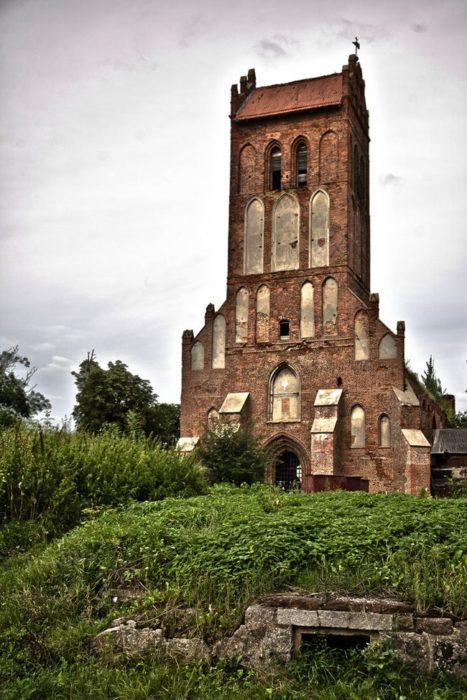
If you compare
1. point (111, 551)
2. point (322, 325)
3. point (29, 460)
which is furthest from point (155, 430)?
point (111, 551)

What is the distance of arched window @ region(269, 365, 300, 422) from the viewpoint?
31594mm

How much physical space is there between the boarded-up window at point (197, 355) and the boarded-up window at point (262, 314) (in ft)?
7.93

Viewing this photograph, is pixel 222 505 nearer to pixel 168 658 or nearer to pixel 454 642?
pixel 168 658

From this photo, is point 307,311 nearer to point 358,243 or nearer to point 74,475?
point 358,243

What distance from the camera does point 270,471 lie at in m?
31.5

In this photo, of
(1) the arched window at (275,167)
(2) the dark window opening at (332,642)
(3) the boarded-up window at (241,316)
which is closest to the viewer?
(2) the dark window opening at (332,642)

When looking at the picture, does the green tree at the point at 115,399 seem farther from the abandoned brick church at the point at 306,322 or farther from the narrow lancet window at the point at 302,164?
the narrow lancet window at the point at 302,164

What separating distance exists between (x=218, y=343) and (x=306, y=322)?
12.0ft

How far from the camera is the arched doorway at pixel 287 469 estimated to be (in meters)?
31.4

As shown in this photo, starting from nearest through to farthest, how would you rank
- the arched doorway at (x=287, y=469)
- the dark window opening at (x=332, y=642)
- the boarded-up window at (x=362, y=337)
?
the dark window opening at (x=332, y=642), the boarded-up window at (x=362, y=337), the arched doorway at (x=287, y=469)

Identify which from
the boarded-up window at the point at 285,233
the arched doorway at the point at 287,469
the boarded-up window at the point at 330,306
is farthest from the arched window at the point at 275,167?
the arched doorway at the point at 287,469

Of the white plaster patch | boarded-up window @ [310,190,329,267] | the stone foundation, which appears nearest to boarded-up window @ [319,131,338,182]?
boarded-up window @ [310,190,329,267]

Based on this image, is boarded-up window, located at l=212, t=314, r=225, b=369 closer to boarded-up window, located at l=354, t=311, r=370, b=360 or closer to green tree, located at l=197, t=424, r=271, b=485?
boarded-up window, located at l=354, t=311, r=370, b=360

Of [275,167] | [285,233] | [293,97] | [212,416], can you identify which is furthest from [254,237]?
[212,416]
